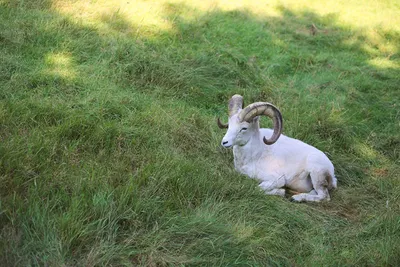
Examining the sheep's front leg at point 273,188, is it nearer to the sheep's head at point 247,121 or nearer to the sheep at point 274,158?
the sheep at point 274,158

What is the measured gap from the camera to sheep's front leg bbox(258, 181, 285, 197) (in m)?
6.29

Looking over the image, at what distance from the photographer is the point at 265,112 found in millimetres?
6359

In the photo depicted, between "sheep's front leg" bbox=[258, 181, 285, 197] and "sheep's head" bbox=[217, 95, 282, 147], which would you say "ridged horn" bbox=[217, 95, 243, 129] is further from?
"sheep's front leg" bbox=[258, 181, 285, 197]

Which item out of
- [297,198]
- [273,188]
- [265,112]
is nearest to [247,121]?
[265,112]

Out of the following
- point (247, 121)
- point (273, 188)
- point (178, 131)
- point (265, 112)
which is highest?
point (265, 112)

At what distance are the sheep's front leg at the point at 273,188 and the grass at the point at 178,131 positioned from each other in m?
0.34

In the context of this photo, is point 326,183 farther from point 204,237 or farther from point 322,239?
point 204,237

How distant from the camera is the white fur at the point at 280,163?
6.46 metres

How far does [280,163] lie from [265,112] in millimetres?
844

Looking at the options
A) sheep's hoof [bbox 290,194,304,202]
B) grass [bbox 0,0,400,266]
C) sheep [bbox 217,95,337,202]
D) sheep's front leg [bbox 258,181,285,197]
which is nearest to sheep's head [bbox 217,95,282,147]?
sheep [bbox 217,95,337,202]

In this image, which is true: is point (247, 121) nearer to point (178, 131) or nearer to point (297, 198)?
point (178, 131)

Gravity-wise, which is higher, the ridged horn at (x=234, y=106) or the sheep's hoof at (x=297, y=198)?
the ridged horn at (x=234, y=106)

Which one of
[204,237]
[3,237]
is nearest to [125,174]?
[204,237]

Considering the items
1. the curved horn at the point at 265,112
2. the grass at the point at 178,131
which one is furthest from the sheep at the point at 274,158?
the grass at the point at 178,131
